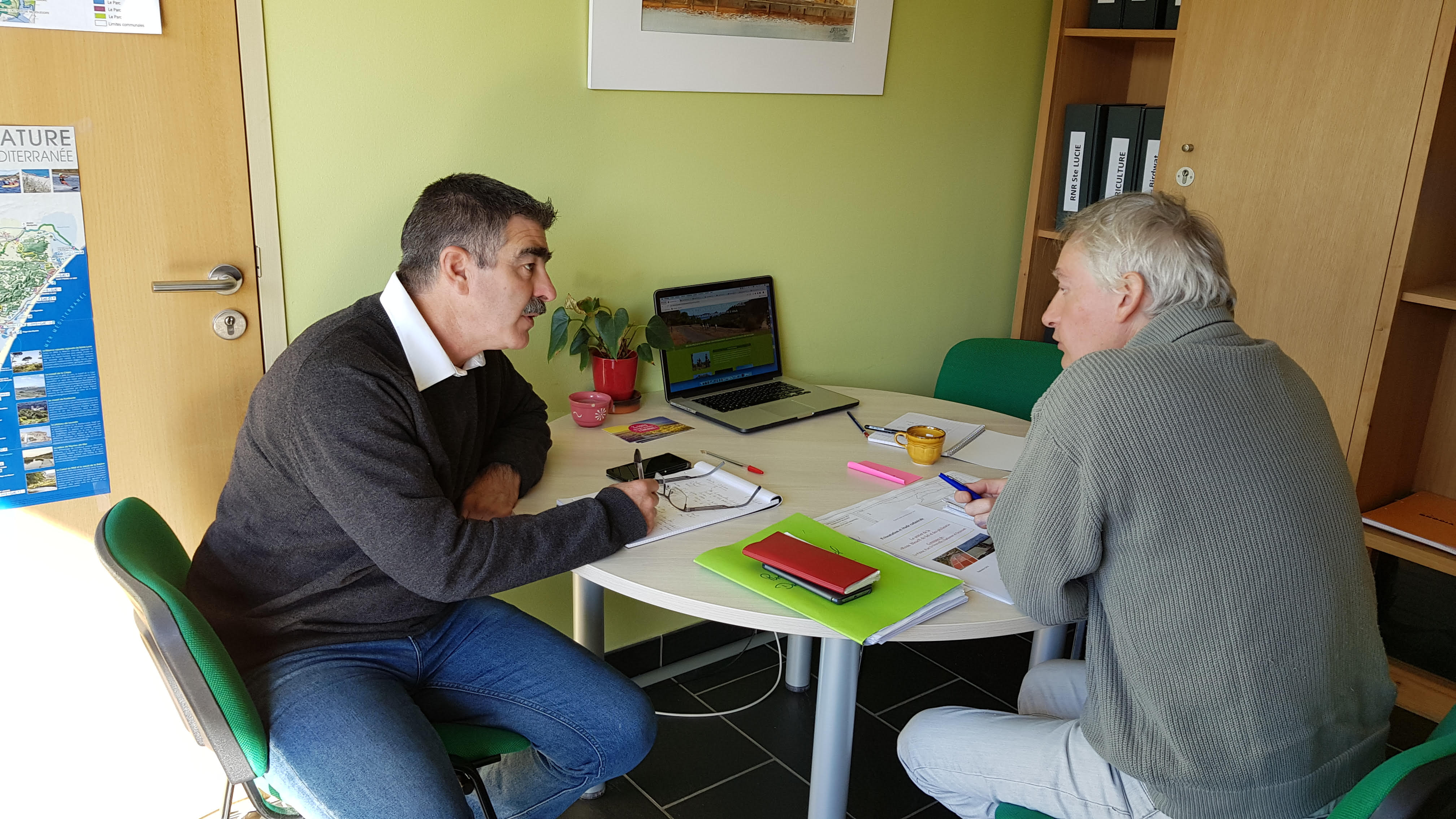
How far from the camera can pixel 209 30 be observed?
190cm

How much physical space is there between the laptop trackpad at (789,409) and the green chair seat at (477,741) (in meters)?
1.00

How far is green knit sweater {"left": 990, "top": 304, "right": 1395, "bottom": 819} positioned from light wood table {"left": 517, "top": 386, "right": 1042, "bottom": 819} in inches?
8.2

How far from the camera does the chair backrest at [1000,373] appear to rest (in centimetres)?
271

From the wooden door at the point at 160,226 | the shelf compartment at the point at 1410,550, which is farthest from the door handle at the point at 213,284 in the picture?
the shelf compartment at the point at 1410,550

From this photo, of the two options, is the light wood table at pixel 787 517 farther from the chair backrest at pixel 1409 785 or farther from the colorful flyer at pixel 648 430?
the chair backrest at pixel 1409 785

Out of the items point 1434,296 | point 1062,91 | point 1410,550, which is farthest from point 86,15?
point 1410,550

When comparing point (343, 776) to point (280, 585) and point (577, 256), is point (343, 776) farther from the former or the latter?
point (577, 256)

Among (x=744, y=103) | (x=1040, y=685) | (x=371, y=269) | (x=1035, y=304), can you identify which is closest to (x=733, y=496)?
(x=1040, y=685)

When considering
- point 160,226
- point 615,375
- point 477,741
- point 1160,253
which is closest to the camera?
point 1160,253

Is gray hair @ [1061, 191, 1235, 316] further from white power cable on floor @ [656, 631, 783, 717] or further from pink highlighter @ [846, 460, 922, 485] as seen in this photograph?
white power cable on floor @ [656, 631, 783, 717]

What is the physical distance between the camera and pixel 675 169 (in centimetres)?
254

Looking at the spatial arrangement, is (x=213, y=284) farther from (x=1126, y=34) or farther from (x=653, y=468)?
(x=1126, y=34)

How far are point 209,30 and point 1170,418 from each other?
1.74m

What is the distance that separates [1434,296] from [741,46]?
173 centimetres
